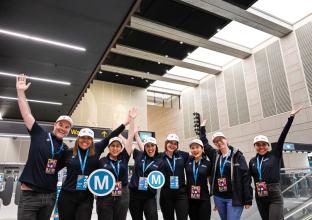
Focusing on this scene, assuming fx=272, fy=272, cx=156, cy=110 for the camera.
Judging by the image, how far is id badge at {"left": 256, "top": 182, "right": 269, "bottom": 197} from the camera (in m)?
3.63

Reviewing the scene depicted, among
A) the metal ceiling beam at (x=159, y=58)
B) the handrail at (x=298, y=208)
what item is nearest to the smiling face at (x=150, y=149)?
the handrail at (x=298, y=208)

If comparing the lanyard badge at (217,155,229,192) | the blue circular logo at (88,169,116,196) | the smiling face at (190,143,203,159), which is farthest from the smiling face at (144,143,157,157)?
the lanyard badge at (217,155,229,192)

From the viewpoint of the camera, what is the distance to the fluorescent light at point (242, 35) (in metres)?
14.2

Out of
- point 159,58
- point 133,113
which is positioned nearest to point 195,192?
point 133,113

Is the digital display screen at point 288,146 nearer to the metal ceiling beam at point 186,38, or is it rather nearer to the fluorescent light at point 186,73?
the metal ceiling beam at point 186,38

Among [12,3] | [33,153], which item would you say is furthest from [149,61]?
[33,153]

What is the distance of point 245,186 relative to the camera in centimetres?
357

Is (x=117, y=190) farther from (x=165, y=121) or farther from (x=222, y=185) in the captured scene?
(x=165, y=121)

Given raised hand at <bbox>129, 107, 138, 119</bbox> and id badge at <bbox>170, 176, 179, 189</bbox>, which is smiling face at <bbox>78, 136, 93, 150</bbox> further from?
id badge at <bbox>170, 176, 179, 189</bbox>

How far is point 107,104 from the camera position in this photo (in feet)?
63.7

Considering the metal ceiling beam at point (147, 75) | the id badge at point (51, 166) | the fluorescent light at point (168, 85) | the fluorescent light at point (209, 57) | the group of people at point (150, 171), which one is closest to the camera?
the id badge at point (51, 166)

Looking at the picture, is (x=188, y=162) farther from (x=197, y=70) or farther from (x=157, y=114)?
(x=157, y=114)

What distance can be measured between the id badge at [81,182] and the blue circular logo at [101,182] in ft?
0.14

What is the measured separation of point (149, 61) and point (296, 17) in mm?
8454
